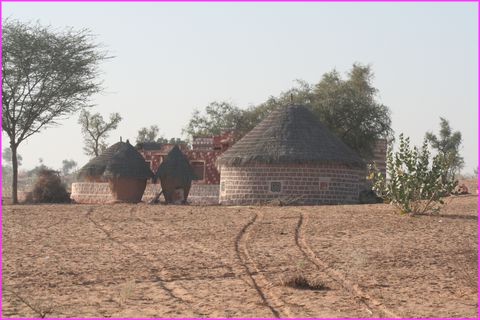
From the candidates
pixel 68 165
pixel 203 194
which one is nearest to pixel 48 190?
pixel 203 194

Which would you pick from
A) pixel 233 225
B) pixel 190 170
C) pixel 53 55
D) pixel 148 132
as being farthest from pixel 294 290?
pixel 148 132

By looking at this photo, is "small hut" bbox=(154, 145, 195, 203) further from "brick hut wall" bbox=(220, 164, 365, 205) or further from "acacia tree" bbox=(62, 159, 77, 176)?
"acacia tree" bbox=(62, 159, 77, 176)

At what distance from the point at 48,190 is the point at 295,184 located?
384 inches

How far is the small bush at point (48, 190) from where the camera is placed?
88.6 feet

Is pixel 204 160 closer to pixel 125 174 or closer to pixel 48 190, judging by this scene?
pixel 125 174

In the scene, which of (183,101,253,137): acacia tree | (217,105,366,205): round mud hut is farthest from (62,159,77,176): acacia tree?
(217,105,366,205): round mud hut

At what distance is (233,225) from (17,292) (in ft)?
23.0

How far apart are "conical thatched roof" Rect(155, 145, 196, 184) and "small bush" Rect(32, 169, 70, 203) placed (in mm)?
3966

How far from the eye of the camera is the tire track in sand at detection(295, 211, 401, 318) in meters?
7.74

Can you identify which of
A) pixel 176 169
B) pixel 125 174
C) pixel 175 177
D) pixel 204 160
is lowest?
pixel 175 177

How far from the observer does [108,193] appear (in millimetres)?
29500

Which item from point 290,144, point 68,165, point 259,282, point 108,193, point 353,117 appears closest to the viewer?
point 259,282

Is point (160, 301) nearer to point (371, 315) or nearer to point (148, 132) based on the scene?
point (371, 315)

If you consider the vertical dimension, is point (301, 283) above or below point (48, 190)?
below
